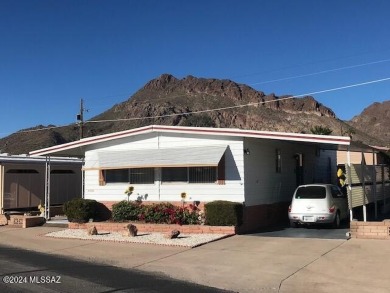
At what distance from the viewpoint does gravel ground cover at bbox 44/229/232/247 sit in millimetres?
13910

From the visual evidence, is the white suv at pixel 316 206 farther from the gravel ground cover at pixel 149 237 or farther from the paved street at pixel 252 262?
the gravel ground cover at pixel 149 237

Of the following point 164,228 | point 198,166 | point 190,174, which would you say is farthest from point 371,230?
point 164,228

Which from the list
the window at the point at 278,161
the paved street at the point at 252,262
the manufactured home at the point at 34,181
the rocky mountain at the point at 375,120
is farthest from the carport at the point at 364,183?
the rocky mountain at the point at 375,120

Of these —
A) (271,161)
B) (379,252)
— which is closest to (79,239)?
(271,161)

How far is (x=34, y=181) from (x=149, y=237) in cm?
1095

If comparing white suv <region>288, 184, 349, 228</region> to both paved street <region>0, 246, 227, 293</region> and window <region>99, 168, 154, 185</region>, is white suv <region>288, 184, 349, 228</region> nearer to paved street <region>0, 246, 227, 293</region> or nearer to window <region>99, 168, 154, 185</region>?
window <region>99, 168, 154, 185</region>

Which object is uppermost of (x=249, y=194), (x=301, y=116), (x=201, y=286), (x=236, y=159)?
(x=301, y=116)

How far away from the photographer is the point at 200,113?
3524 inches

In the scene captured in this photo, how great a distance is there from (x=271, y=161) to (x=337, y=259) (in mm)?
7761

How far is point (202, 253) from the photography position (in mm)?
12289

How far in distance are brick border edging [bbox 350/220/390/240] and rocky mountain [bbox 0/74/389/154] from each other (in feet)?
201

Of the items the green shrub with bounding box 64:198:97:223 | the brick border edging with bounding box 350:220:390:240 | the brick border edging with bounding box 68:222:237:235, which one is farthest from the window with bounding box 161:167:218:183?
the brick border edging with bounding box 350:220:390:240

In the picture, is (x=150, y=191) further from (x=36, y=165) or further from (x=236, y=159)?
(x=36, y=165)

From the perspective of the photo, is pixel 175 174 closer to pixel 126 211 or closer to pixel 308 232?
pixel 126 211
